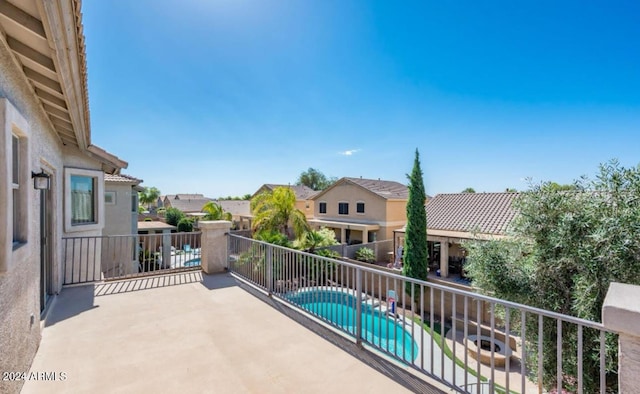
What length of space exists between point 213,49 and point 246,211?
30.8 meters

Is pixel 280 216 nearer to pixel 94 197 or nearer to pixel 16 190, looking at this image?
pixel 94 197

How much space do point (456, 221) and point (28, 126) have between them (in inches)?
748

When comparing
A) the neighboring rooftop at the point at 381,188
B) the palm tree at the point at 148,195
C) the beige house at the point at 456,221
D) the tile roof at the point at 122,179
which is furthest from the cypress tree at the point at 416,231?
the palm tree at the point at 148,195

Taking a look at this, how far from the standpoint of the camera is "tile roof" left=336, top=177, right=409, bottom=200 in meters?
23.0

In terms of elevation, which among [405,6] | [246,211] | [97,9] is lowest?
[246,211]

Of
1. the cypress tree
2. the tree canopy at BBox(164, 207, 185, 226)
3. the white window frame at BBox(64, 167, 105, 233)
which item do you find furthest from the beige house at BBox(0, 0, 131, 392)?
the tree canopy at BBox(164, 207, 185, 226)

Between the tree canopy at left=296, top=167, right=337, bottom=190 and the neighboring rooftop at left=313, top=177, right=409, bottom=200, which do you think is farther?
the tree canopy at left=296, top=167, right=337, bottom=190

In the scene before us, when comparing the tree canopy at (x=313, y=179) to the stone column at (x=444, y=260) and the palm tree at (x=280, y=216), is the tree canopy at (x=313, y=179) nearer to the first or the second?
the stone column at (x=444, y=260)

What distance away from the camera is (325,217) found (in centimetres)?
2670

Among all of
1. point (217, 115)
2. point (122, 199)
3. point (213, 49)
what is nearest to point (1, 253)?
point (213, 49)

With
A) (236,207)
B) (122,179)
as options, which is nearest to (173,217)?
(236,207)

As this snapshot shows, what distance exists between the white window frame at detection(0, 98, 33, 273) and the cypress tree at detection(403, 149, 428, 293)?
12892 millimetres

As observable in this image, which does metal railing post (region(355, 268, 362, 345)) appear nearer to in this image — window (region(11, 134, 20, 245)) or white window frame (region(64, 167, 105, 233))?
window (region(11, 134, 20, 245))

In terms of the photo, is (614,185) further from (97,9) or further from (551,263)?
(97,9)
